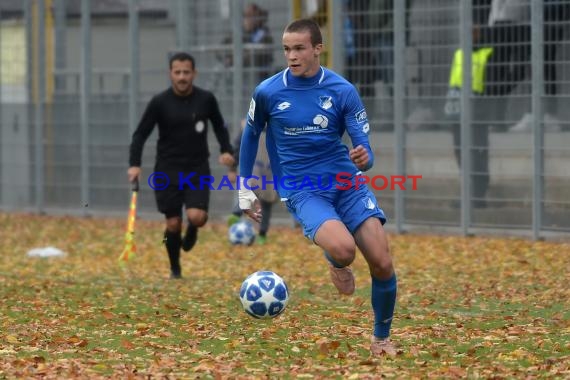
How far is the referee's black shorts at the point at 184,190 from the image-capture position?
14.2 m

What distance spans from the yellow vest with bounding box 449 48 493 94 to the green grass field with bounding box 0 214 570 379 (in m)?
2.10

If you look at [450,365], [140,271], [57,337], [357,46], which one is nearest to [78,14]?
[357,46]

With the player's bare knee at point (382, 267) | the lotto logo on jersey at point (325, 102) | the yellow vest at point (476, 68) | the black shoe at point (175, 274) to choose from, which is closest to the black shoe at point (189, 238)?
the black shoe at point (175, 274)

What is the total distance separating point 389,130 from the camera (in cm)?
1994

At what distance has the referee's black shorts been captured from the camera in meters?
14.2

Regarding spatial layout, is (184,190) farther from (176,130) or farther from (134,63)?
(134,63)

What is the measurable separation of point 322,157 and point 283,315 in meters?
2.41

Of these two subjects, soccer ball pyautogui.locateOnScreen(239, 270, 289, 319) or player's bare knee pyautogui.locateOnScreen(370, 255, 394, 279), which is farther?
soccer ball pyautogui.locateOnScreen(239, 270, 289, 319)

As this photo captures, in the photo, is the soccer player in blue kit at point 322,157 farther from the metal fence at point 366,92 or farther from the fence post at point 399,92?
the fence post at point 399,92

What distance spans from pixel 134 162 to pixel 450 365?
6.30 meters

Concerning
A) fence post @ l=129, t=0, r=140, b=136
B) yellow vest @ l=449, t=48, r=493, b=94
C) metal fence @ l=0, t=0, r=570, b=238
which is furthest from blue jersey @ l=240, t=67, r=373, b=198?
fence post @ l=129, t=0, r=140, b=136

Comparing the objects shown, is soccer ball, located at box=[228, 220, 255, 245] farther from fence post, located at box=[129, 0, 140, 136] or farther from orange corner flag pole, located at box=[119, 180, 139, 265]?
fence post, located at box=[129, 0, 140, 136]

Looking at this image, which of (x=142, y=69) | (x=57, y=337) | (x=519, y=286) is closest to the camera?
(x=57, y=337)

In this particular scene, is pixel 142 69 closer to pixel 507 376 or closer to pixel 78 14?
pixel 78 14
